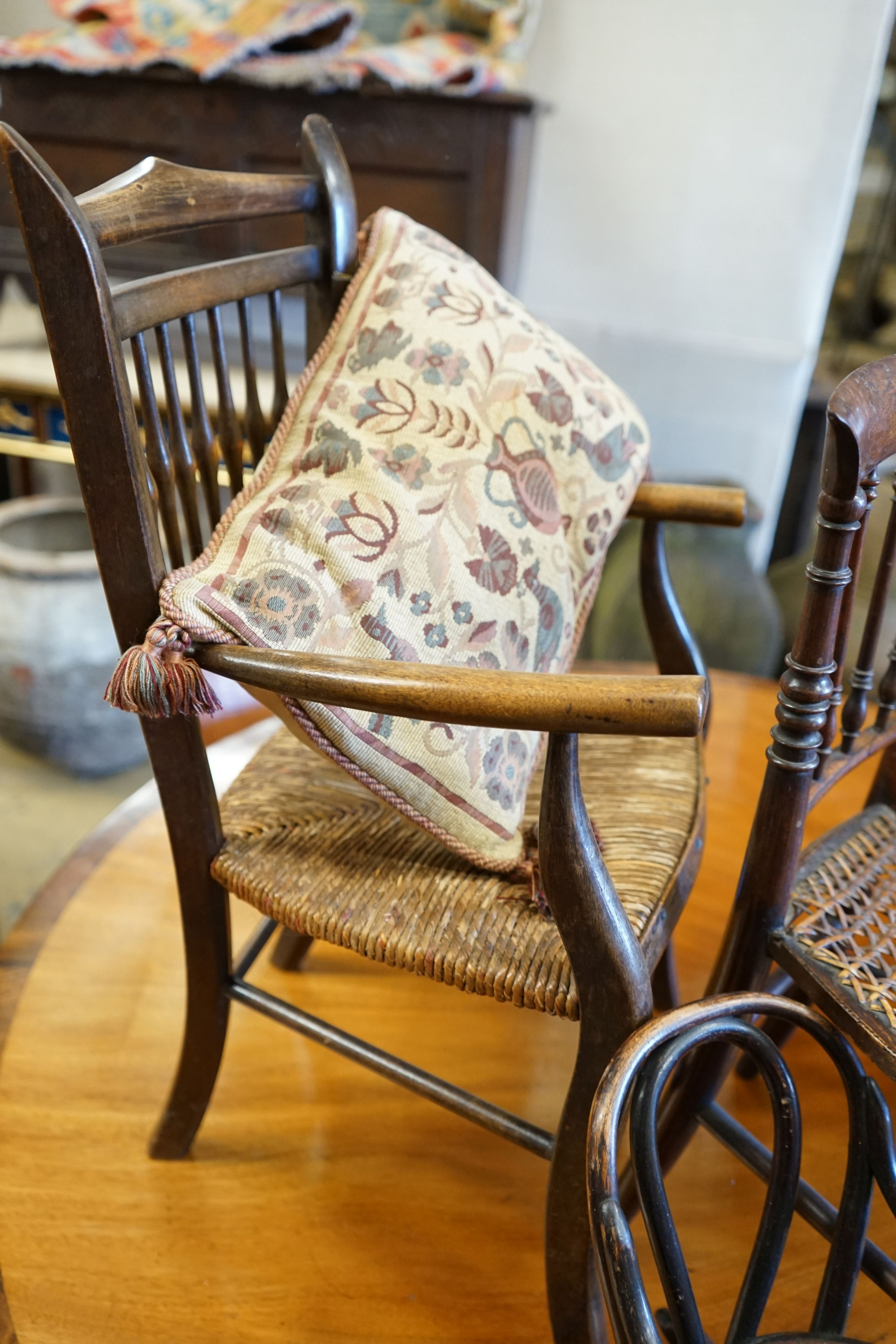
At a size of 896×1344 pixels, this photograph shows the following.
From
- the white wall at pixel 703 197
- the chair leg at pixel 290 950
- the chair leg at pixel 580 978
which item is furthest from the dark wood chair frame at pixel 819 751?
the white wall at pixel 703 197

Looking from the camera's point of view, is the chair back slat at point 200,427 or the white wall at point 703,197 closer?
the chair back slat at point 200,427

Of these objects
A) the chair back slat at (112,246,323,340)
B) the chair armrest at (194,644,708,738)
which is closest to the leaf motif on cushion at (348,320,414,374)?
the chair back slat at (112,246,323,340)

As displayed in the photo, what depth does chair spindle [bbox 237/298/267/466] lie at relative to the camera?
958 millimetres

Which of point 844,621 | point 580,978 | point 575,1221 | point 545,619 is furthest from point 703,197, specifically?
point 575,1221

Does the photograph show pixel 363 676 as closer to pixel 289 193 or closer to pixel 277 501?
pixel 277 501

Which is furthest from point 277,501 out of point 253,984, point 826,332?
point 826,332

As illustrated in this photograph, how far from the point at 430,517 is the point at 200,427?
0.71 feet

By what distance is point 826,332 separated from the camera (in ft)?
9.21

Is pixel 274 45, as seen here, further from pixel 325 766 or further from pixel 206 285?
pixel 325 766

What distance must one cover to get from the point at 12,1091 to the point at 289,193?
91cm

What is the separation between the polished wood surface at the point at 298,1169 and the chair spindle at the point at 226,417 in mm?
566

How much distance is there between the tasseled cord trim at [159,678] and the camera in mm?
725

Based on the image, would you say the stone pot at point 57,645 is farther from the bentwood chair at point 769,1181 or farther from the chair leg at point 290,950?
the bentwood chair at point 769,1181

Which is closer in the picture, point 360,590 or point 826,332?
point 360,590
